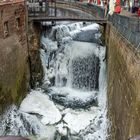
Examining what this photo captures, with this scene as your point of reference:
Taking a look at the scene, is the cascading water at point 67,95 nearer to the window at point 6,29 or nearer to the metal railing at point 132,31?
the window at point 6,29

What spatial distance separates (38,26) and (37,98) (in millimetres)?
5184

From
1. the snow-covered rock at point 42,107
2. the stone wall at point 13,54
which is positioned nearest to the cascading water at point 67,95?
the snow-covered rock at point 42,107

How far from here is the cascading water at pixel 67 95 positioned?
14.1 meters

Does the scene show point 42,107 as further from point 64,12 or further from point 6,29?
point 64,12

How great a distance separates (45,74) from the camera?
1903 centimetres

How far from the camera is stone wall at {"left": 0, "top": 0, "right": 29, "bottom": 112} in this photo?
1397cm

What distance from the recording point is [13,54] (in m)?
15.4

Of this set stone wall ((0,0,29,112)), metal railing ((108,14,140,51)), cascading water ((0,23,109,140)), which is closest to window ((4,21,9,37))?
stone wall ((0,0,29,112))

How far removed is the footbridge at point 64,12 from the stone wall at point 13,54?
1893 millimetres

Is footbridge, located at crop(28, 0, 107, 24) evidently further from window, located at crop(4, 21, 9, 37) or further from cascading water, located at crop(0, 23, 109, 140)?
window, located at crop(4, 21, 9, 37)

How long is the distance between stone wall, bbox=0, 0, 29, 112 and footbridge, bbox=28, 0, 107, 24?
6.21 ft

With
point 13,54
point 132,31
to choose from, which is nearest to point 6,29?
point 13,54

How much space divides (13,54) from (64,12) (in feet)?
32.4

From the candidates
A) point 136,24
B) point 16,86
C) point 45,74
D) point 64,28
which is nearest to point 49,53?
point 45,74
